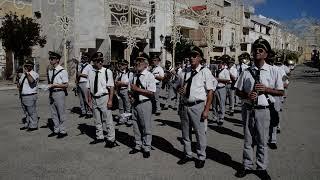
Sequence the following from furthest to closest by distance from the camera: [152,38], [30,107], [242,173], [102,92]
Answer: [152,38]
[30,107]
[102,92]
[242,173]

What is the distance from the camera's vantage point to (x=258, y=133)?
573cm

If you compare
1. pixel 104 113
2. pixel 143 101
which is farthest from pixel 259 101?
pixel 104 113

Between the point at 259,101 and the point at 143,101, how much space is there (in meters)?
2.32

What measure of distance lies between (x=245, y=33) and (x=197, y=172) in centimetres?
6696

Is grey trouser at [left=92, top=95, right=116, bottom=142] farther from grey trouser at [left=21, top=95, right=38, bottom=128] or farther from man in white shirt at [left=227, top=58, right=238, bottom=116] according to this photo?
man in white shirt at [left=227, top=58, right=238, bottom=116]

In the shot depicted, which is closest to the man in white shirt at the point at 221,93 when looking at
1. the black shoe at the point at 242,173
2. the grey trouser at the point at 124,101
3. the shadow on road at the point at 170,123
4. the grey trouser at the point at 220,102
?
the grey trouser at the point at 220,102

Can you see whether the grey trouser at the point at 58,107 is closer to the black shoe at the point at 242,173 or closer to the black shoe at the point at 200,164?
the black shoe at the point at 200,164

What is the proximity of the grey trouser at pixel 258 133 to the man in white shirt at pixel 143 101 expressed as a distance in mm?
1983

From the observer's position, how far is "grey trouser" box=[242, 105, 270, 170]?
571cm

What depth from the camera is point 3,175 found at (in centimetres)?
618

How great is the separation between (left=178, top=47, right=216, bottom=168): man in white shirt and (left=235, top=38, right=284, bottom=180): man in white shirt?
676 mm

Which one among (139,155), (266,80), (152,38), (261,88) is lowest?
(139,155)

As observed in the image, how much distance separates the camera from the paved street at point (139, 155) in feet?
20.3

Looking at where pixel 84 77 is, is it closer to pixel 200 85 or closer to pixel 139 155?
pixel 139 155
